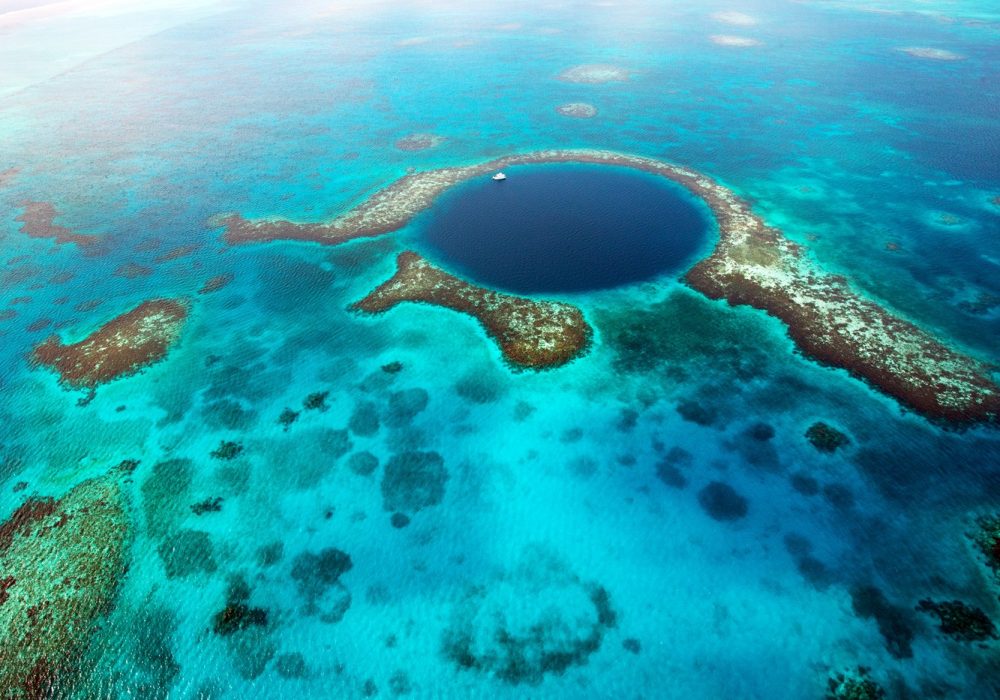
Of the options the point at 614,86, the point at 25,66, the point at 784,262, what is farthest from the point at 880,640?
the point at 25,66

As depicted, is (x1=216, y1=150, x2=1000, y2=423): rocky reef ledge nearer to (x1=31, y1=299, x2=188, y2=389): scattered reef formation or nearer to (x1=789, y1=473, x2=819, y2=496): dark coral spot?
(x1=789, y1=473, x2=819, y2=496): dark coral spot

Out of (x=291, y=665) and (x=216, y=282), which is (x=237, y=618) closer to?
(x=291, y=665)

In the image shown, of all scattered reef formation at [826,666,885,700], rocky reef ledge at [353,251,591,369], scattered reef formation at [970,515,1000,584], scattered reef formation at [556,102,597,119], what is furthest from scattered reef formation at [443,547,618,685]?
scattered reef formation at [556,102,597,119]

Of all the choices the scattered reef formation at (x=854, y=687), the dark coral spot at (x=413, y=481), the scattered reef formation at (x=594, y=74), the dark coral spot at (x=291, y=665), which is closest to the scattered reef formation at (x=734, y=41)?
the scattered reef formation at (x=594, y=74)

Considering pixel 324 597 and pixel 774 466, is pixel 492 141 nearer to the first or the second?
pixel 774 466

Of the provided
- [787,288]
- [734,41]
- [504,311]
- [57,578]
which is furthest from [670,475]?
[734,41]

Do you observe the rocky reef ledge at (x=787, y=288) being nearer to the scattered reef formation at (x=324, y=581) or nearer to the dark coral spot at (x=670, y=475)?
the dark coral spot at (x=670, y=475)
